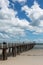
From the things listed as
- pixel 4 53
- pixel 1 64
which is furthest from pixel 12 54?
pixel 1 64

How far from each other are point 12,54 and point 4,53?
3635 mm

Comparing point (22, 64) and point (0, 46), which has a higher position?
point (0, 46)

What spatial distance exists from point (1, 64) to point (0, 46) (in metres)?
2.64

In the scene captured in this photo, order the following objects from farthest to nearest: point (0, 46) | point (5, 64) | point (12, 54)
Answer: point (12, 54) → point (0, 46) → point (5, 64)

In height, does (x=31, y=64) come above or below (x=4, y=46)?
below

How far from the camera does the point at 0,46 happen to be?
52.1 ft

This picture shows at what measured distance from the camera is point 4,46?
16.1 metres

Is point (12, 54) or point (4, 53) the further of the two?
point (12, 54)

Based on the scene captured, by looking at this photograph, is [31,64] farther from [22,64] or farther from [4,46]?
[4,46]

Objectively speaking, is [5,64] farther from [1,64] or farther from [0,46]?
[0,46]

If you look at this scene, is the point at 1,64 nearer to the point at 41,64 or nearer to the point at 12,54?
the point at 41,64

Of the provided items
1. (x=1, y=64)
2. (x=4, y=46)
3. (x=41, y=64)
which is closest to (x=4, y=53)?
(x=4, y=46)

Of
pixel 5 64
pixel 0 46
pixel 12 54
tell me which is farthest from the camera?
pixel 12 54

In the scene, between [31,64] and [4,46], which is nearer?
[31,64]
